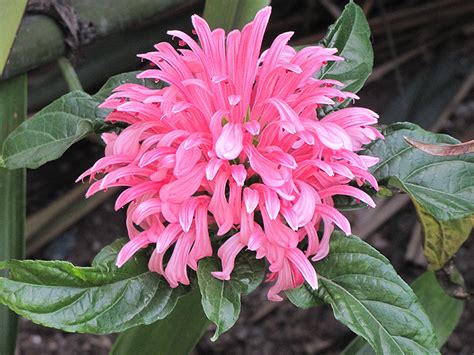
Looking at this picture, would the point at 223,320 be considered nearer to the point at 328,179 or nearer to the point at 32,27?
the point at 328,179

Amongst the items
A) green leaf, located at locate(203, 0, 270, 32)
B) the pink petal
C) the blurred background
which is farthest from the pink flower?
the blurred background

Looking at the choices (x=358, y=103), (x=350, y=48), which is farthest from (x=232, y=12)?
(x=358, y=103)

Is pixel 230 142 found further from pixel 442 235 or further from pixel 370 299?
pixel 442 235

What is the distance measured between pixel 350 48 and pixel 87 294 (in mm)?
338

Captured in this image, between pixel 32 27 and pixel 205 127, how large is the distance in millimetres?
300

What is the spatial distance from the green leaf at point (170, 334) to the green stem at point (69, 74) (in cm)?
27

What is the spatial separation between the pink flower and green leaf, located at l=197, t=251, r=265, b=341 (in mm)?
10

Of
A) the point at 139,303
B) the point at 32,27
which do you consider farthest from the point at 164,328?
the point at 32,27

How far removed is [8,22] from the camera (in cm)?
63

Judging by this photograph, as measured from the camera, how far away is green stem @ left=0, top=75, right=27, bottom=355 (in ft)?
2.31

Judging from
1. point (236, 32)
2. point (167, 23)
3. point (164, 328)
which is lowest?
point (164, 328)

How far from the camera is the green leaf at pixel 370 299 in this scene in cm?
53

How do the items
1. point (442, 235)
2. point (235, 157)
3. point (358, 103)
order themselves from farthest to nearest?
point (358, 103) → point (442, 235) → point (235, 157)

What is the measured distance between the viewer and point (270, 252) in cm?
52
